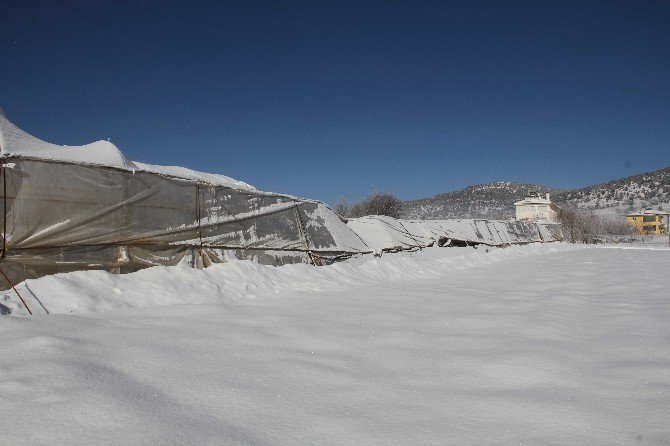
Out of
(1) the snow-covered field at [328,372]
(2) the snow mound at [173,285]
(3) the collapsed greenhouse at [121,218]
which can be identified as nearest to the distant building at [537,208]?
(3) the collapsed greenhouse at [121,218]

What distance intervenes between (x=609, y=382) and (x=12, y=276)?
6.28 meters

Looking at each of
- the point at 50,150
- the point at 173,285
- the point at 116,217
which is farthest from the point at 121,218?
the point at 50,150

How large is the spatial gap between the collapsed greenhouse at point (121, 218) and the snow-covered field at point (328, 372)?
1.55 metres

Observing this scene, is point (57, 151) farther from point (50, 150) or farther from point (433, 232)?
point (433, 232)

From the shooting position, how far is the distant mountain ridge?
93.6 m

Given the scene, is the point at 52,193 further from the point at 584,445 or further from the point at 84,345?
the point at 584,445

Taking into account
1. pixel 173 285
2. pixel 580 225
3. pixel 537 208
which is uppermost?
pixel 537 208

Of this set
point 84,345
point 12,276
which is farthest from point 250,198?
point 84,345

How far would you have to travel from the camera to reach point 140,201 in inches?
271

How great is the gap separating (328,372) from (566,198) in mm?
122180

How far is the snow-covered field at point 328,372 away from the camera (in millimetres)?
1667

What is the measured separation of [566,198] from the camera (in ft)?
356

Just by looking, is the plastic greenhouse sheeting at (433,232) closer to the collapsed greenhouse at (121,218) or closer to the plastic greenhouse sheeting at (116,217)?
the collapsed greenhouse at (121,218)

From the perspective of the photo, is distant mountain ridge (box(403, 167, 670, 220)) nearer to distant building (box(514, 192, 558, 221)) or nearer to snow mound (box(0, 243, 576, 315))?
distant building (box(514, 192, 558, 221))
